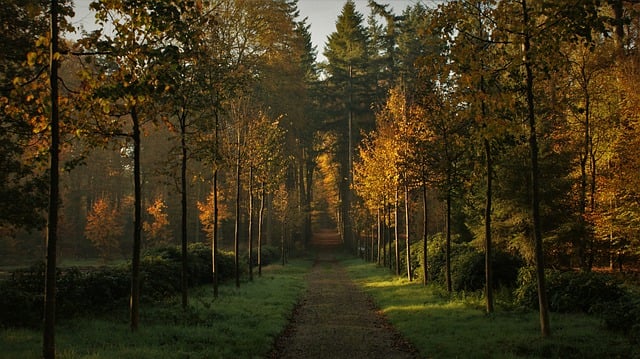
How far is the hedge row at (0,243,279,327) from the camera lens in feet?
36.6

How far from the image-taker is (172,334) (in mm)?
11086

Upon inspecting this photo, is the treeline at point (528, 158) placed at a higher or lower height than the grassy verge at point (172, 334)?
higher

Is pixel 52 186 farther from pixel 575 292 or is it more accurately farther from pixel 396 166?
pixel 396 166

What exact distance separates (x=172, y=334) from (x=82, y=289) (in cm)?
383

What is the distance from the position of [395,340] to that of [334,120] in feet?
149

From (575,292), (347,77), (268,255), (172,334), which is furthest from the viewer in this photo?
(347,77)

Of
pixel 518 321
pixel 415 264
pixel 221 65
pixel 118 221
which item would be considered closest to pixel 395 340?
pixel 518 321

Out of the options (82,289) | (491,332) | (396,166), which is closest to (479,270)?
(491,332)

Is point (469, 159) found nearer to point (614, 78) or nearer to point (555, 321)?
point (555, 321)

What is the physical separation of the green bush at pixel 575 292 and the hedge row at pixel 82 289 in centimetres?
1279

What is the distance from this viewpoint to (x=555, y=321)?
39.5ft

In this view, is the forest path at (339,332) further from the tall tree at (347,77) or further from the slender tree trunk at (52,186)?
the tall tree at (347,77)

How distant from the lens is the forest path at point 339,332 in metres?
10.4

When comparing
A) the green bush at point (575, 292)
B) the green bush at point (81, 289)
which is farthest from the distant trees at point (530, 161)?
A: the green bush at point (81, 289)
